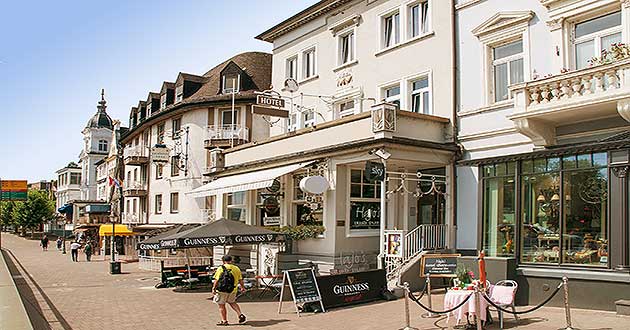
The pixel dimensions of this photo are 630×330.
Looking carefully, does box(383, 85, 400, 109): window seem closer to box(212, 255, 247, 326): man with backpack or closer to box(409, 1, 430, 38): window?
box(409, 1, 430, 38): window

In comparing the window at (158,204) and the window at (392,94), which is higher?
the window at (392,94)

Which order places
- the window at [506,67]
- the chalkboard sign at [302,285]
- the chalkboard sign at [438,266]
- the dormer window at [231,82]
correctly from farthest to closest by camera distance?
the dormer window at [231,82], the window at [506,67], the chalkboard sign at [438,266], the chalkboard sign at [302,285]

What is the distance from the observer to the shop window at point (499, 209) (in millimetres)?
15484

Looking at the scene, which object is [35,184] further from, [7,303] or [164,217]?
[7,303]

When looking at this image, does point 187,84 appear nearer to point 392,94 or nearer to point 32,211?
point 392,94

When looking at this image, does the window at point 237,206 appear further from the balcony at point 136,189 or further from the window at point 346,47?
the balcony at point 136,189

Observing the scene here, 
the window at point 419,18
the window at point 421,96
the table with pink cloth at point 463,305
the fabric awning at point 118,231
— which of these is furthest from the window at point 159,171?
the table with pink cloth at point 463,305

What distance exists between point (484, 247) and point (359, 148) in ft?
15.0

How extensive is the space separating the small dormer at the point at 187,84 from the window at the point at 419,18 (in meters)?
24.2

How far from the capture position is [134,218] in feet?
162

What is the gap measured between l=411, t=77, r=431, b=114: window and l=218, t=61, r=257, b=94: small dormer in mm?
20404

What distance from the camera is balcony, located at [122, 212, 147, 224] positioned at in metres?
47.6

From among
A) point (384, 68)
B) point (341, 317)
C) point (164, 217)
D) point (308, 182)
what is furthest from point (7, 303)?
point (164, 217)

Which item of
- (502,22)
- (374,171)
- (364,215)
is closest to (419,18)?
(502,22)
